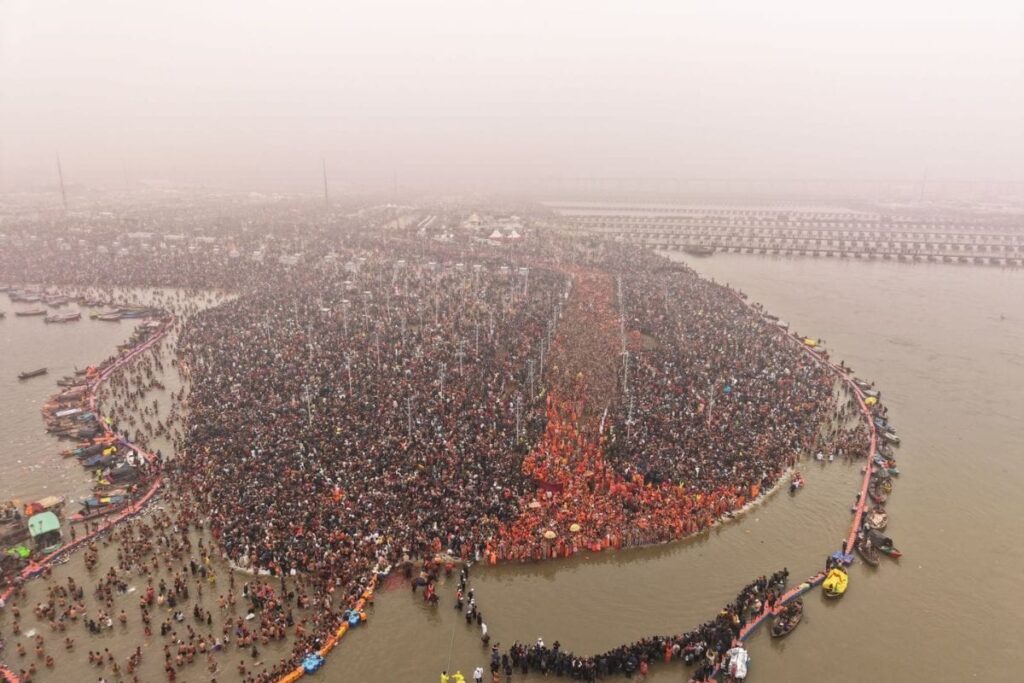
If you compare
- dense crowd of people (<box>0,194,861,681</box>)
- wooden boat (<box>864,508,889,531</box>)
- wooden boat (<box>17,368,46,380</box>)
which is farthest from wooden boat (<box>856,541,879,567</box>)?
wooden boat (<box>17,368,46,380</box>)

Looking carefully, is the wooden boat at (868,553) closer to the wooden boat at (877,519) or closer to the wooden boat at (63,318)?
the wooden boat at (877,519)

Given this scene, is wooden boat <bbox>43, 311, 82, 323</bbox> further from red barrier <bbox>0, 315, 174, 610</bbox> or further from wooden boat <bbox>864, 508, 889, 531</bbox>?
wooden boat <bbox>864, 508, 889, 531</bbox>

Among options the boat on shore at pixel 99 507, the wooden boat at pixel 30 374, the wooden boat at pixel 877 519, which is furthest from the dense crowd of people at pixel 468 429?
the wooden boat at pixel 30 374

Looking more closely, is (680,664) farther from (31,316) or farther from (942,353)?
(31,316)

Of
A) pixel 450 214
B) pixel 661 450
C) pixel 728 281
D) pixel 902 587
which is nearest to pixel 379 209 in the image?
pixel 450 214

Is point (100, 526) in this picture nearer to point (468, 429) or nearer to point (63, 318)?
point (468, 429)

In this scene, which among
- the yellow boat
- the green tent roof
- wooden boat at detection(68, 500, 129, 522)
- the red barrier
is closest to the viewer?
the red barrier

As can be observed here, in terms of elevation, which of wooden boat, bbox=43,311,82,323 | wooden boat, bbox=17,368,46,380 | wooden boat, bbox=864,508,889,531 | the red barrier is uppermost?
wooden boat, bbox=43,311,82,323
